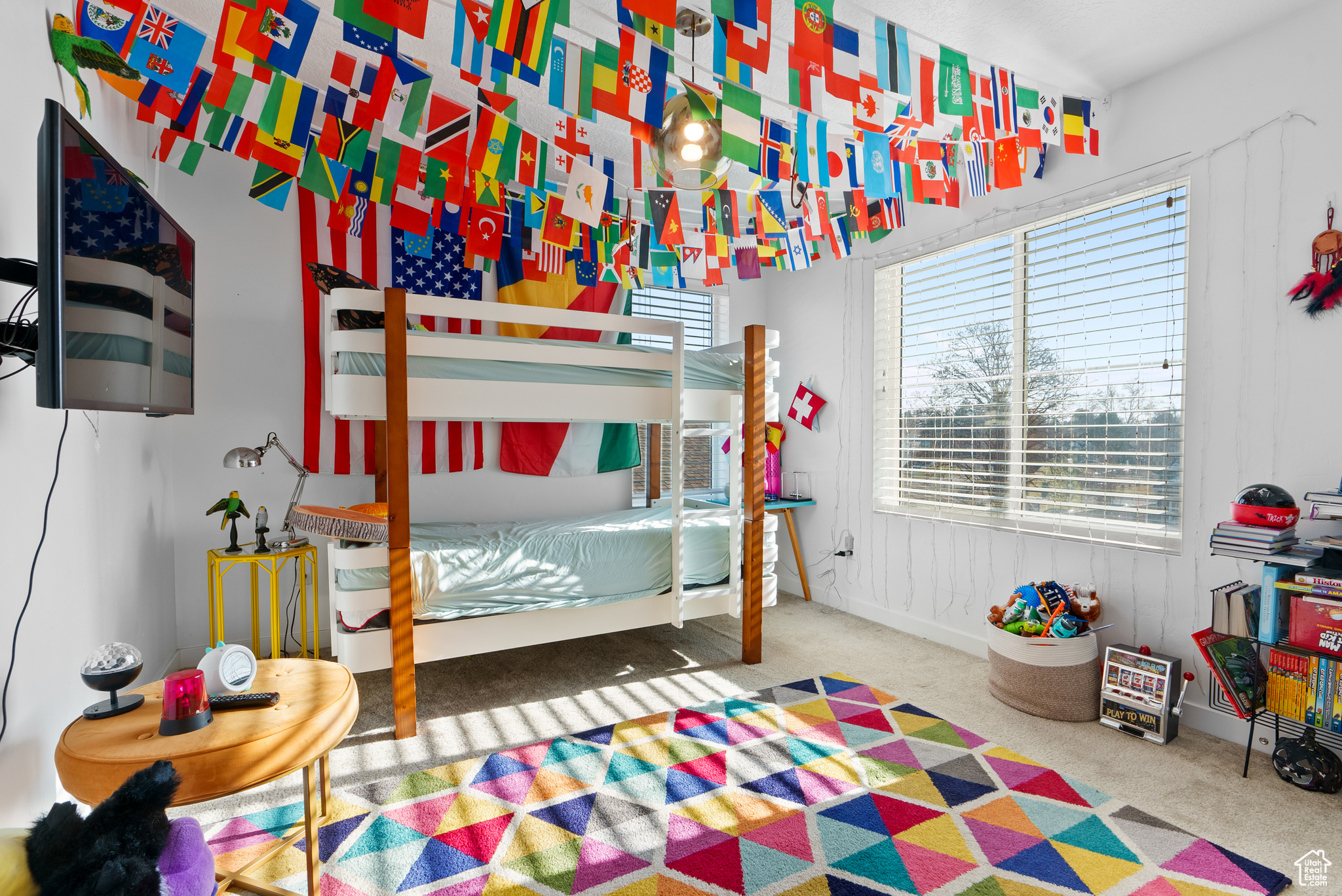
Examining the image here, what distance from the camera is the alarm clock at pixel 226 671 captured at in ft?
4.74

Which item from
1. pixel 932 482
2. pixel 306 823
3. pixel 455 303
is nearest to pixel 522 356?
pixel 455 303

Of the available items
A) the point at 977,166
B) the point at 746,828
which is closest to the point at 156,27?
the point at 746,828

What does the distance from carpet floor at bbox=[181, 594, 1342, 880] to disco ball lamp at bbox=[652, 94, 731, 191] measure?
6.49 ft

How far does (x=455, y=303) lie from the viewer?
2.46 metres

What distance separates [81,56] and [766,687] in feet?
10.3

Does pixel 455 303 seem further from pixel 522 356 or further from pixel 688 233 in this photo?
pixel 688 233

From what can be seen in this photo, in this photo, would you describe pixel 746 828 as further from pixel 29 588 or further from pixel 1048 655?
pixel 29 588

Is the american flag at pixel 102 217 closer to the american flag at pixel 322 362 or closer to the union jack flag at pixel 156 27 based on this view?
the union jack flag at pixel 156 27

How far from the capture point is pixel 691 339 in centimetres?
450

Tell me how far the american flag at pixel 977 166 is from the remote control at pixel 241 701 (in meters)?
3.10

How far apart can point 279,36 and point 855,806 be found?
278cm

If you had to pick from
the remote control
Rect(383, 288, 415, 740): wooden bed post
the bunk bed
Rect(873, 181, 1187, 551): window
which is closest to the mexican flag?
the bunk bed

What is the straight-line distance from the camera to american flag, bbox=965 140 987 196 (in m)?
2.79

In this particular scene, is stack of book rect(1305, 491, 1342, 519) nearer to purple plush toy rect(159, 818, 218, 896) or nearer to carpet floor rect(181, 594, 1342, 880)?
carpet floor rect(181, 594, 1342, 880)
